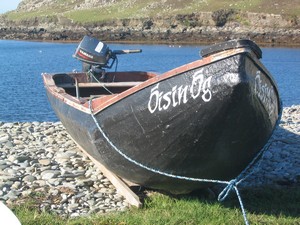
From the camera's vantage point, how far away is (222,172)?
7223 millimetres

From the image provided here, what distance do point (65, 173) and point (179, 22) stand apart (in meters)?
71.9

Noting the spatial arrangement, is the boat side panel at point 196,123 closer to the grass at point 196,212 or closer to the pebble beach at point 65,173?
the grass at point 196,212

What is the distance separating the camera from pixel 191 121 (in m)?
6.69

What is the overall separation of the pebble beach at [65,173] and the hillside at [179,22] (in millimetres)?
57210

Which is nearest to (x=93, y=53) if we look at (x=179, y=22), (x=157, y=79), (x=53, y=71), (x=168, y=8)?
(x=157, y=79)

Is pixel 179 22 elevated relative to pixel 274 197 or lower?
lower

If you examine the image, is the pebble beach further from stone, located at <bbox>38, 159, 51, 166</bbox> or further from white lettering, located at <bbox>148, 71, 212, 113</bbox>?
white lettering, located at <bbox>148, 71, 212, 113</bbox>

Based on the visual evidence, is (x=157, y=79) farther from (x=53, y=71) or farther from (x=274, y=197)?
(x=53, y=71)

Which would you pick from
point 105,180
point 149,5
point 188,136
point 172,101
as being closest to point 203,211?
point 188,136

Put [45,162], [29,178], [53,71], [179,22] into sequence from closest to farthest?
[29,178] → [45,162] → [53,71] → [179,22]

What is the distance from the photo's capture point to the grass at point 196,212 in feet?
22.4

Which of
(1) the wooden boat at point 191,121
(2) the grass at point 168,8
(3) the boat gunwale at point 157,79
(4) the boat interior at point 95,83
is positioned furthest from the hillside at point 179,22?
(1) the wooden boat at point 191,121

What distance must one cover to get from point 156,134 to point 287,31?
6532cm

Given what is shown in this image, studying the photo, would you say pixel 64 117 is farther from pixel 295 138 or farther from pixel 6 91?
pixel 6 91
